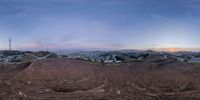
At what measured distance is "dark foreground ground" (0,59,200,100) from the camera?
20.0 m

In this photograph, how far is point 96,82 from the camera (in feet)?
69.3

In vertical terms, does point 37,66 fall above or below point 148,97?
above

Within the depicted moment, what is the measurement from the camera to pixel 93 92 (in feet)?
66.3

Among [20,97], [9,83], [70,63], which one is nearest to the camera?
[20,97]

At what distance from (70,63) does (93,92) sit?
128 inches

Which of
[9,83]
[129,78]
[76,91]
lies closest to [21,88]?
[9,83]

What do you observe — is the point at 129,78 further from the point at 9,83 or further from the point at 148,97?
the point at 9,83

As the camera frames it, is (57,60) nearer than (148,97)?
No

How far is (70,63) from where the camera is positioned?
2269 cm

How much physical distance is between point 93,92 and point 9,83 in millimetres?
4927

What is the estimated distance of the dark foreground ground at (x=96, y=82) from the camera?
2002 cm

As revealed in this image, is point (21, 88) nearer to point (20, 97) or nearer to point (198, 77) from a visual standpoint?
point (20, 97)

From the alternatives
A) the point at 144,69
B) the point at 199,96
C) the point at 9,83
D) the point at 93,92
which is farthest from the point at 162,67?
the point at 9,83

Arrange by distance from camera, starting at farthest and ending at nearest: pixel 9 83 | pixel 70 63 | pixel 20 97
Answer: pixel 70 63 < pixel 9 83 < pixel 20 97
